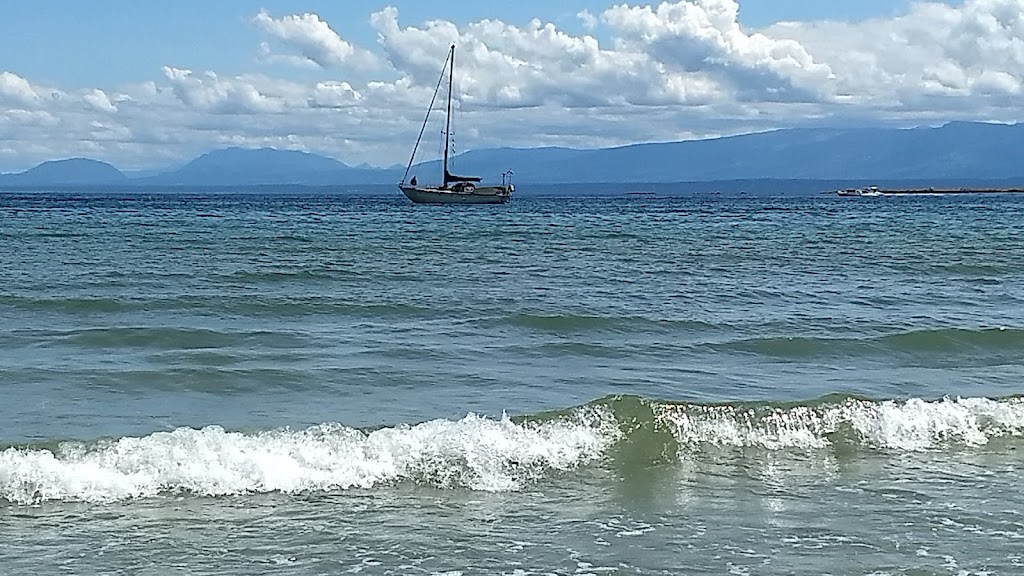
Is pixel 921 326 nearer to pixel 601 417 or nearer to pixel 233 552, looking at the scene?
pixel 601 417

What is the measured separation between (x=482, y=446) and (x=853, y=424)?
4566 mm

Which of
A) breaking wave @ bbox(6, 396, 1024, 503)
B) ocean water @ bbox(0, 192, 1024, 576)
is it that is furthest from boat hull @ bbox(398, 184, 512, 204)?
breaking wave @ bbox(6, 396, 1024, 503)

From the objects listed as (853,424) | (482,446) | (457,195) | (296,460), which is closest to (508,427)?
(482,446)

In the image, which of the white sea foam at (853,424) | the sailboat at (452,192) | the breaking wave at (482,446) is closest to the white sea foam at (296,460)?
the breaking wave at (482,446)

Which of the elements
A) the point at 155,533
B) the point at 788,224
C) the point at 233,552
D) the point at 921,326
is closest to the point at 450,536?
the point at 233,552

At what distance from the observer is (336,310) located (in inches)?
955

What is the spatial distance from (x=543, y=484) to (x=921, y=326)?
1267 cm

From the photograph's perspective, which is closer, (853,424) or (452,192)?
(853,424)

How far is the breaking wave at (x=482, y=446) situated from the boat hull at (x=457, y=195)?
79.7 m

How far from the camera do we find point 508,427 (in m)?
13.2

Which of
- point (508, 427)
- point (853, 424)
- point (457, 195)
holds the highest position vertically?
point (457, 195)

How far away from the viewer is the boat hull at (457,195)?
307 ft

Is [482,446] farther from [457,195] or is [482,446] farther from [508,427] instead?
[457,195]

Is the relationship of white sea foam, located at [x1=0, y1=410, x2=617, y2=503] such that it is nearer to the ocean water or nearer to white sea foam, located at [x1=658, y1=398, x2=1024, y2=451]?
the ocean water
